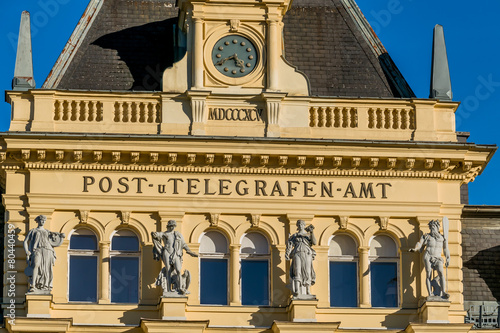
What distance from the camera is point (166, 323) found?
42.9 meters

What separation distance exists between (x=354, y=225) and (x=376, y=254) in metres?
0.94

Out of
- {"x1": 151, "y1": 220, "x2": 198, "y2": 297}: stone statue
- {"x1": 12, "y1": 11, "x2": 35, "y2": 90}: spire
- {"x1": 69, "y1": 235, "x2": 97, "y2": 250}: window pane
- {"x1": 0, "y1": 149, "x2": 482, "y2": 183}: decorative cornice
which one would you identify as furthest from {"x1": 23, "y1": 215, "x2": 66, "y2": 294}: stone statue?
{"x1": 12, "y1": 11, "x2": 35, "y2": 90}: spire

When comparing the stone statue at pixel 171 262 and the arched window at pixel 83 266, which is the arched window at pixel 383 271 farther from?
the arched window at pixel 83 266

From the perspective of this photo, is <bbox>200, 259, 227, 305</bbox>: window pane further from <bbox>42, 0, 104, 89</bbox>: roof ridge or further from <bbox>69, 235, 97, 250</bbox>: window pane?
<bbox>42, 0, 104, 89</bbox>: roof ridge

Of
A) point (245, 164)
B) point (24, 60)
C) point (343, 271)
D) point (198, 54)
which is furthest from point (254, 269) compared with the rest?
point (24, 60)

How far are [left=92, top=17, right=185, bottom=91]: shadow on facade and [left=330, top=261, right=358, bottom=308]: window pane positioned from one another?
6.88 m

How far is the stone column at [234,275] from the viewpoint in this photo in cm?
4409

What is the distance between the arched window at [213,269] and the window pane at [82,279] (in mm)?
2723

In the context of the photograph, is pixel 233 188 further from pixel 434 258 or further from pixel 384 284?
pixel 434 258

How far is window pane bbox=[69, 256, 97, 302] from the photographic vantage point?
144 feet

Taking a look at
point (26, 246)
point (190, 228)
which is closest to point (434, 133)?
point (190, 228)

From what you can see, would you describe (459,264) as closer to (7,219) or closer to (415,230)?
(415,230)

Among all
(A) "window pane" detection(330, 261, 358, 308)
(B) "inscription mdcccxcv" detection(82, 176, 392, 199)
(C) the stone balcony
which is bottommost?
(A) "window pane" detection(330, 261, 358, 308)

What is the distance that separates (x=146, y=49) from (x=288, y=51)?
3872 mm
